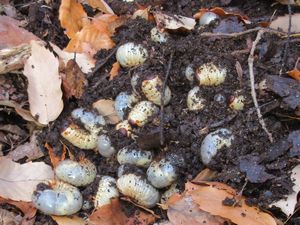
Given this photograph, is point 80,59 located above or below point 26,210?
above

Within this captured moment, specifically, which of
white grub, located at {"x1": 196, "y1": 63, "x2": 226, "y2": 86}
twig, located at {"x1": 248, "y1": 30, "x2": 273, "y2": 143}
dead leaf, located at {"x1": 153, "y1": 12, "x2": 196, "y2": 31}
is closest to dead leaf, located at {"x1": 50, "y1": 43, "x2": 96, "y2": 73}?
dead leaf, located at {"x1": 153, "y1": 12, "x2": 196, "y2": 31}

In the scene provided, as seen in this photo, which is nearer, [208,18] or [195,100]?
[195,100]

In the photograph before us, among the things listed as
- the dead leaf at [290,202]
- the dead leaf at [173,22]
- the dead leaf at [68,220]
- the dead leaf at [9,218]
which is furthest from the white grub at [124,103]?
the dead leaf at [290,202]

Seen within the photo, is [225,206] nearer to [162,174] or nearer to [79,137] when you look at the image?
[162,174]

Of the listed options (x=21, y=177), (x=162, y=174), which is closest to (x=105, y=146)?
(x=162, y=174)

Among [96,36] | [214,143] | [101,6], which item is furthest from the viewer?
[101,6]

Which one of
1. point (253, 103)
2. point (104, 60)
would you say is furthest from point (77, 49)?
point (253, 103)

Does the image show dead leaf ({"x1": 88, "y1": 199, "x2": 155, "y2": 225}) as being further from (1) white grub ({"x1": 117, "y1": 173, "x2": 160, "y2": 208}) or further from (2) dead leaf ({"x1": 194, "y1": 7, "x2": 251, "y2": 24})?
(2) dead leaf ({"x1": 194, "y1": 7, "x2": 251, "y2": 24})
